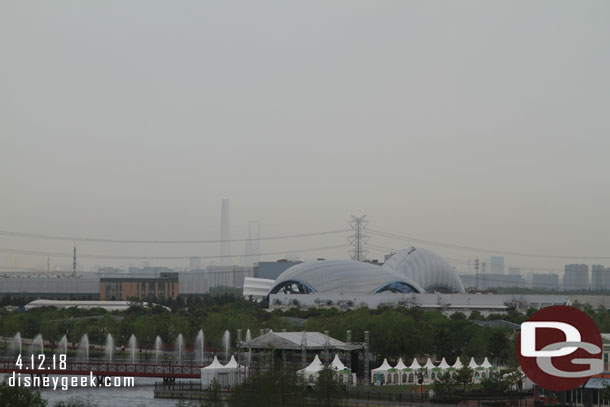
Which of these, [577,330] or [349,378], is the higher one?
[577,330]

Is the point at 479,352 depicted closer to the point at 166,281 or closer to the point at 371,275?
the point at 371,275

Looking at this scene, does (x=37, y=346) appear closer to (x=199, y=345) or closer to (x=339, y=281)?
(x=199, y=345)

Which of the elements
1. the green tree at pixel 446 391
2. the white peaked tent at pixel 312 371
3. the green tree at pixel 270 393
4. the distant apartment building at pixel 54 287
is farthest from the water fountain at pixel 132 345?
the distant apartment building at pixel 54 287

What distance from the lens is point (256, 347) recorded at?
194 ft

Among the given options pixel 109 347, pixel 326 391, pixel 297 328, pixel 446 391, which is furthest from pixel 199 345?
pixel 326 391

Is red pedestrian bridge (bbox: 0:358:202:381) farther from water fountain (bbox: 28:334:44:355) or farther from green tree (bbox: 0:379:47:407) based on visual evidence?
green tree (bbox: 0:379:47:407)

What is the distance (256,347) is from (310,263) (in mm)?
86993

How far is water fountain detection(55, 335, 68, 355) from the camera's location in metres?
84.5

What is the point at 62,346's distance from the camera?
89.8 meters

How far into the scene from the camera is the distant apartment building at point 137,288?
171 meters

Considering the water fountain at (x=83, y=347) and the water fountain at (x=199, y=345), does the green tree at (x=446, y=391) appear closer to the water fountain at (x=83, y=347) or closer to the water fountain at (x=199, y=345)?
the water fountain at (x=199, y=345)

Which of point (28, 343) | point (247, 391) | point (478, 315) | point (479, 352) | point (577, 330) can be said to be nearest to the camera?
point (577, 330)

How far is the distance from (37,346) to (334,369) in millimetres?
43633

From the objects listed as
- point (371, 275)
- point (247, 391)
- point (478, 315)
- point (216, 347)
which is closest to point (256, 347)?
point (247, 391)
